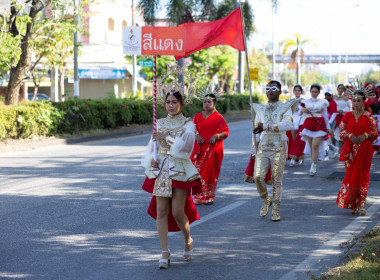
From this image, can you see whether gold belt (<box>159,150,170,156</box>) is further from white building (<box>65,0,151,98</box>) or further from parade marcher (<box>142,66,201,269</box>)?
white building (<box>65,0,151,98</box>)

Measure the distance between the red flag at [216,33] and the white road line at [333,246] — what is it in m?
2.84

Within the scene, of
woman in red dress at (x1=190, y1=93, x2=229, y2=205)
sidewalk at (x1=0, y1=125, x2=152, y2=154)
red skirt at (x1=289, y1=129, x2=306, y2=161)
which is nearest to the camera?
woman in red dress at (x1=190, y1=93, x2=229, y2=205)

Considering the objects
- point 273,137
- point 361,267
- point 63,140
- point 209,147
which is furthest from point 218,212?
point 63,140

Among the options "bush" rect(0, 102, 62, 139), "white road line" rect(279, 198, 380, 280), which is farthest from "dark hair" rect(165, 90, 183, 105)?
"bush" rect(0, 102, 62, 139)

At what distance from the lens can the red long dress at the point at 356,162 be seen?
8977mm

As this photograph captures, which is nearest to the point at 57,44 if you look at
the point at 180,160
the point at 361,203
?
the point at 361,203

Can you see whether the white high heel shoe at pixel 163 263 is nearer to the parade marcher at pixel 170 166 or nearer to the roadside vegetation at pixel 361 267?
the parade marcher at pixel 170 166

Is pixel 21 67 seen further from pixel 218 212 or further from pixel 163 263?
pixel 163 263

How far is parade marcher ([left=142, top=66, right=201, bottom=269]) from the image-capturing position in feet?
20.4

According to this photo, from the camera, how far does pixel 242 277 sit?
5922mm

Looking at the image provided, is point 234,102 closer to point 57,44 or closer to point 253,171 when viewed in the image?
point 57,44

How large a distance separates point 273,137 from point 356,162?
1359 mm

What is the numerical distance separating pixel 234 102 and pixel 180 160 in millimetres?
33933

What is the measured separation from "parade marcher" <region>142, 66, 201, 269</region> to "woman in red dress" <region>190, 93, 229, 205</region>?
344cm
